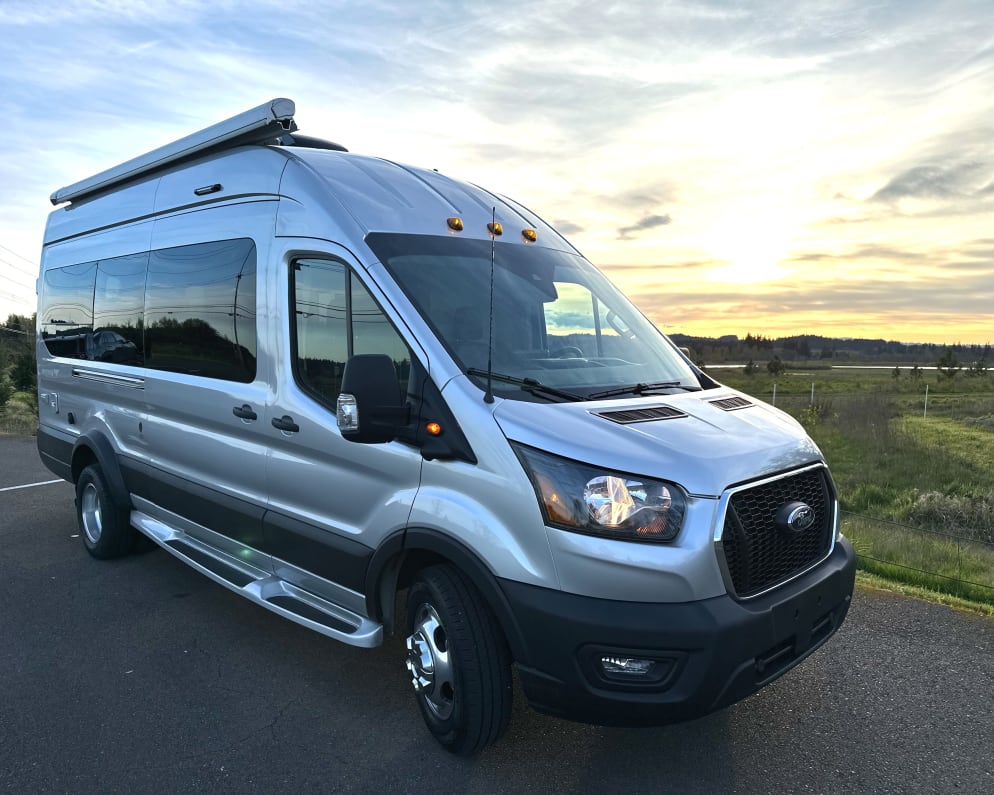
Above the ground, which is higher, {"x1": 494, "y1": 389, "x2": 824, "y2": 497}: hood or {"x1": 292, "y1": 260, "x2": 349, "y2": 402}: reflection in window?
{"x1": 292, "y1": 260, "x2": 349, "y2": 402}: reflection in window

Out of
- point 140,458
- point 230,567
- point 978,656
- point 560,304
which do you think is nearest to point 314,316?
point 560,304

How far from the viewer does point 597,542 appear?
8.87 ft

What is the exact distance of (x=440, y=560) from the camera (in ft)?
10.7

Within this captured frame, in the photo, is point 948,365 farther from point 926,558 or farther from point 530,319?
point 530,319

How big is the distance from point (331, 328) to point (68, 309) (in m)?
4.10

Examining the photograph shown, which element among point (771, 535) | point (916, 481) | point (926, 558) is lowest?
point (916, 481)

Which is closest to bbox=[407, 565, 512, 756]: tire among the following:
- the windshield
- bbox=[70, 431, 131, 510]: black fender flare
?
the windshield

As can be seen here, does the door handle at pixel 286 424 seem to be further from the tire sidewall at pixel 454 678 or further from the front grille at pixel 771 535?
the front grille at pixel 771 535

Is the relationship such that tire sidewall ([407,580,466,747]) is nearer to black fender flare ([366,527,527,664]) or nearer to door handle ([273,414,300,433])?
black fender flare ([366,527,527,664])

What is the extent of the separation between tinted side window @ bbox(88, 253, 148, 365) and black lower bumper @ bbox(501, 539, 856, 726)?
383 cm

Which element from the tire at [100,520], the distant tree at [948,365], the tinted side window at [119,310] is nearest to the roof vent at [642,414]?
the tinted side window at [119,310]

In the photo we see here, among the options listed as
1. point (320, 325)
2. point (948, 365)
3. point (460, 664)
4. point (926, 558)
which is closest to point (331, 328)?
point (320, 325)

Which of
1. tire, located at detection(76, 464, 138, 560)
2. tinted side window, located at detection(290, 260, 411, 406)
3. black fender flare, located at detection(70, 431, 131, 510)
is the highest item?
tinted side window, located at detection(290, 260, 411, 406)

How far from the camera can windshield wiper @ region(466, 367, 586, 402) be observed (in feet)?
10.3
